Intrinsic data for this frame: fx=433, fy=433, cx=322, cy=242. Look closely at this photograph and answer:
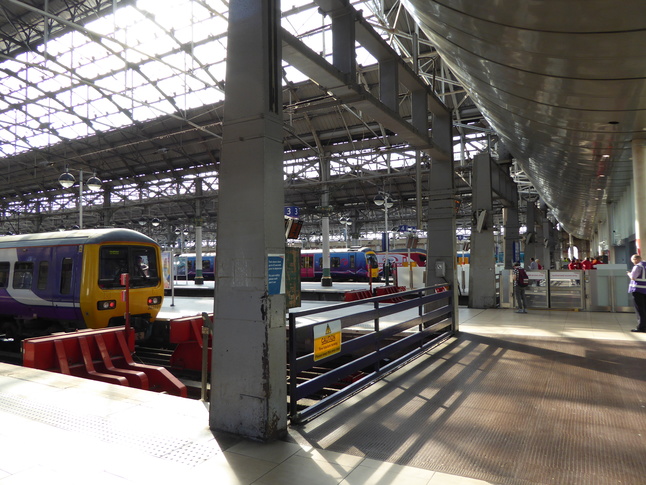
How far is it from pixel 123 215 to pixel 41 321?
120 feet

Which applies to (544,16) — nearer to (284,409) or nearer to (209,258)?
(284,409)

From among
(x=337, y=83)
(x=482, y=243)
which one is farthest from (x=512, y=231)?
(x=337, y=83)

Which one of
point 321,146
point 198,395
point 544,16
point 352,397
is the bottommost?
point 198,395

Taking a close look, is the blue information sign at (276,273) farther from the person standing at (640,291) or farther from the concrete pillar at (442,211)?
the person standing at (640,291)

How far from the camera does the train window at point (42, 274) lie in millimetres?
10227

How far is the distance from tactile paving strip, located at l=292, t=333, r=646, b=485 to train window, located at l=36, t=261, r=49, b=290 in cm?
870

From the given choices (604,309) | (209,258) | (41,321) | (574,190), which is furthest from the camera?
(209,258)

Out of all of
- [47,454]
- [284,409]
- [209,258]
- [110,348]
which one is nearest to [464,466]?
[284,409]

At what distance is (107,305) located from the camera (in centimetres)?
968

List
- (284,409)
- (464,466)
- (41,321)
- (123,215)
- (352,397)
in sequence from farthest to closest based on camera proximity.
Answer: (123,215), (41,321), (352,397), (284,409), (464,466)

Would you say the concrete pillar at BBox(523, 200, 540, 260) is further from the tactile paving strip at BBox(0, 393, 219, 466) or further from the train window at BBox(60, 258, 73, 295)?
the tactile paving strip at BBox(0, 393, 219, 466)

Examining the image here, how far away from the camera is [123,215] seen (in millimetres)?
44438

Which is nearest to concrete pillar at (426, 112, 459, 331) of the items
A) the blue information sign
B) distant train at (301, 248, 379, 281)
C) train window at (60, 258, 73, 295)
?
the blue information sign

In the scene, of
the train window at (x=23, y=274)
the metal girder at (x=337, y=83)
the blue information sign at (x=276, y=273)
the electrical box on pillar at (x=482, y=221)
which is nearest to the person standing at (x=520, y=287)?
the electrical box on pillar at (x=482, y=221)
